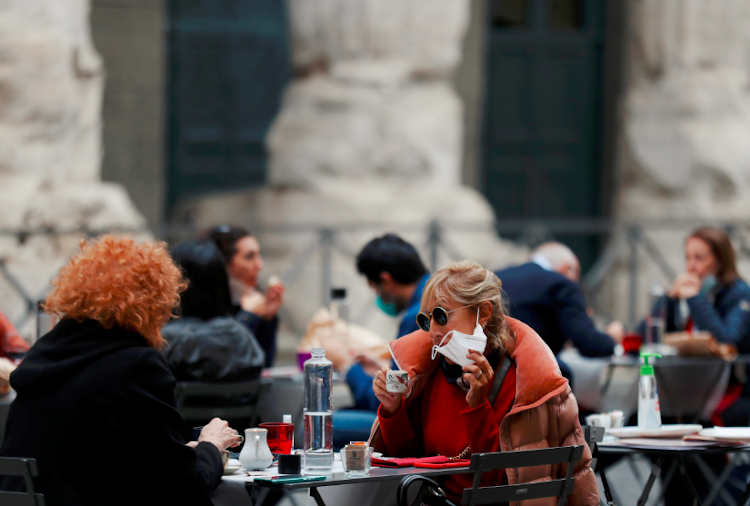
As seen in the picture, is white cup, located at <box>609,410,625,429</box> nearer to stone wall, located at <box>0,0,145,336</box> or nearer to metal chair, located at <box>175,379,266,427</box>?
metal chair, located at <box>175,379,266,427</box>

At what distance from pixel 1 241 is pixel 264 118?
335cm

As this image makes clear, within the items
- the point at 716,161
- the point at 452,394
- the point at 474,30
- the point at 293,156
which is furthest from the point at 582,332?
the point at 474,30

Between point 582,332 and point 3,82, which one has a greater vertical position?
point 3,82

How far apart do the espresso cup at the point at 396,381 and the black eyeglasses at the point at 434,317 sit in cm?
15

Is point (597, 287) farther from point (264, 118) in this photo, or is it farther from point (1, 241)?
point (1, 241)

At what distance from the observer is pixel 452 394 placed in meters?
3.10

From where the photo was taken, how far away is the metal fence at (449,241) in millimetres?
7750

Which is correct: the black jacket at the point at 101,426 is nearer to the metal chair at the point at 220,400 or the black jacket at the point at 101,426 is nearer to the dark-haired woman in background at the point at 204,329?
the metal chair at the point at 220,400

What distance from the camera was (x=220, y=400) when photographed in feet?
13.6

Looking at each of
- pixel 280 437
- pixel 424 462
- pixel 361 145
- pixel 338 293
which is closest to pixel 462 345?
pixel 424 462

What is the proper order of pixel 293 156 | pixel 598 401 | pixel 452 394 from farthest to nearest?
pixel 293 156
pixel 598 401
pixel 452 394

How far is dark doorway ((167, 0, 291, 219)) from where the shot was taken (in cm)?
995

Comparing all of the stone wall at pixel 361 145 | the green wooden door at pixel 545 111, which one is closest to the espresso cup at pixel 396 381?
the stone wall at pixel 361 145

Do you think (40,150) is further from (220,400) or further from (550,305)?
(550,305)
